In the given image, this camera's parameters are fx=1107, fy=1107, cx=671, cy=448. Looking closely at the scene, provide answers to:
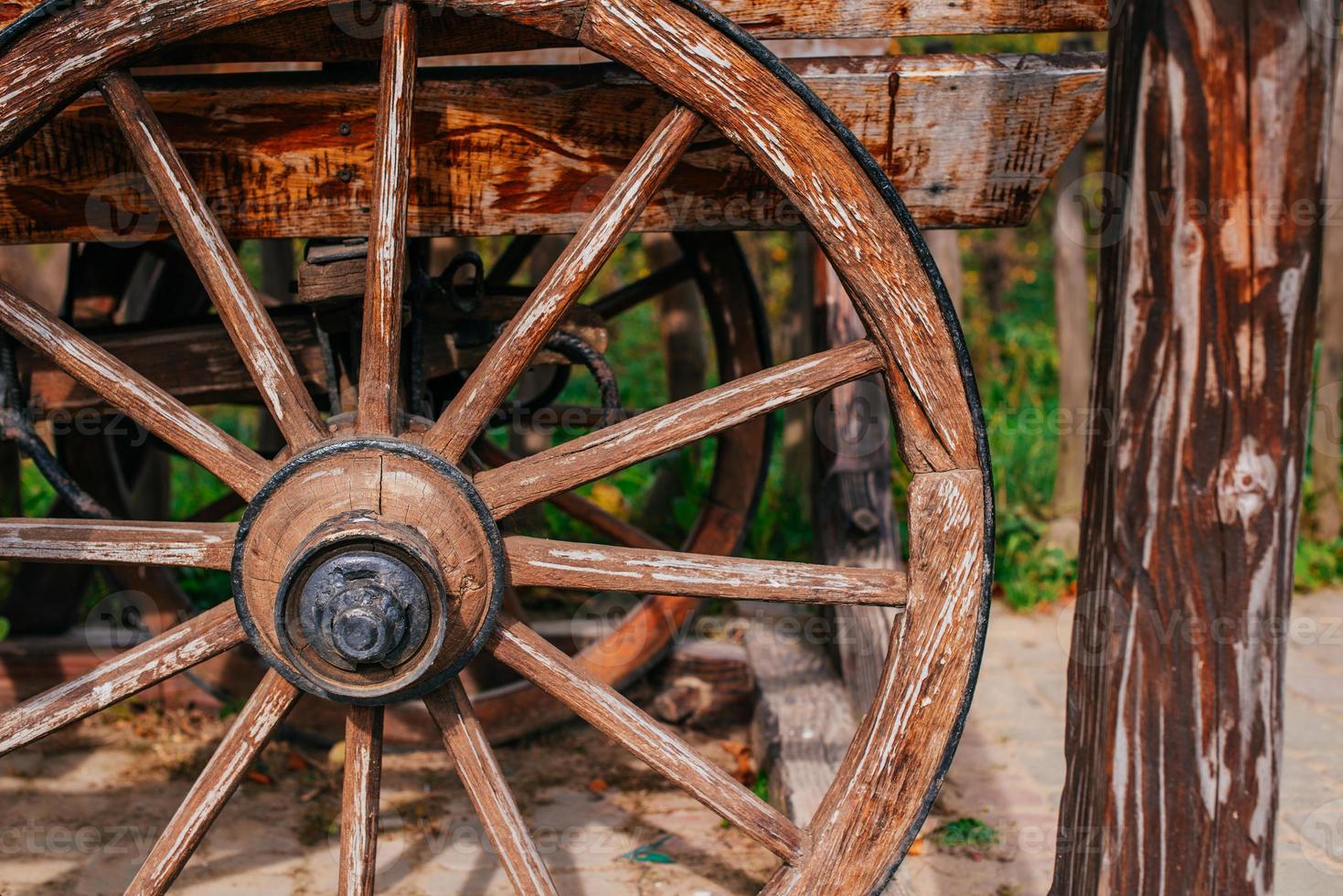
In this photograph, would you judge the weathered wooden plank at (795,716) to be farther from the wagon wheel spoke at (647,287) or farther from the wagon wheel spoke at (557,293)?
the wagon wheel spoke at (557,293)

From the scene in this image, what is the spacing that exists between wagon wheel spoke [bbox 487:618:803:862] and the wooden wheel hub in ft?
0.23

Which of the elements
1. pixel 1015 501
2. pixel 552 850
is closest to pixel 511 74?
pixel 552 850

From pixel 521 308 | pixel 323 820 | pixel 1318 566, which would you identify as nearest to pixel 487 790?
pixel 521 308

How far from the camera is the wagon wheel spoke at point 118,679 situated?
1602 millimetres

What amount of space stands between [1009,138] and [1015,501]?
9.29 ft

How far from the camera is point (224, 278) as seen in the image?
1.61 metres

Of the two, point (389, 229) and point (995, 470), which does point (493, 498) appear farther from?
point (995, 470)

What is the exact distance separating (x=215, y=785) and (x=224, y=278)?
744mm

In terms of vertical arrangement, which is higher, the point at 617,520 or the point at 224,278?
the point at 224,278

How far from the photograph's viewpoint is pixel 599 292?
278 inches

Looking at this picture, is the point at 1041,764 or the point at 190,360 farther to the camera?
the point at 1041,764

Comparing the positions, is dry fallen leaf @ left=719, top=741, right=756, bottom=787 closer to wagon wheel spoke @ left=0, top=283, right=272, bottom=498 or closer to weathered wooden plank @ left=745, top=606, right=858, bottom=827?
weathered wooden plank @ left=745, top=606, right=858, bottom=827

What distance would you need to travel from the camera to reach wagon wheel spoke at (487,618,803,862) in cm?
157

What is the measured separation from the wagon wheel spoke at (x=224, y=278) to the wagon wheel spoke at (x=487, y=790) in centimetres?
45
